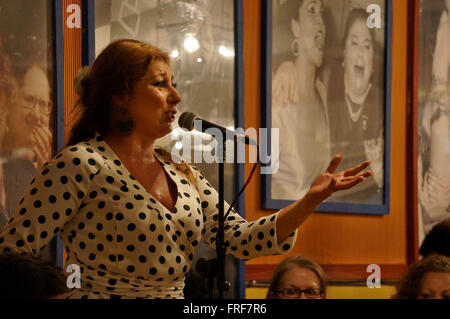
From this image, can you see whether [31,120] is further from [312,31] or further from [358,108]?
[358,108]

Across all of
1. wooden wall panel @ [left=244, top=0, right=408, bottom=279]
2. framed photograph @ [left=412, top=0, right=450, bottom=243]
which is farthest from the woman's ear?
framed photograph @ [left=412, top=0, right=450, bottom=243]

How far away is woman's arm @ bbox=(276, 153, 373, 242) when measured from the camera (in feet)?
6.64

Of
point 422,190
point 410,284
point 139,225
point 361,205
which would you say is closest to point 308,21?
point 361,205

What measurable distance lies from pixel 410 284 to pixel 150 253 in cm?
102

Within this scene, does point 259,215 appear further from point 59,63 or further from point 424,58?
point 424,58

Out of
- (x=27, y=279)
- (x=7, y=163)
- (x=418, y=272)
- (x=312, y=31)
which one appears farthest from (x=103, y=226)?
(x=312, y=31)

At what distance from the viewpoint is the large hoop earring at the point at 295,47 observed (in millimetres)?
3545

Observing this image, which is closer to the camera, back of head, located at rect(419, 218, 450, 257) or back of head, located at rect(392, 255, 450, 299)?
back of head, located at rect(392, 255, 450, 299)

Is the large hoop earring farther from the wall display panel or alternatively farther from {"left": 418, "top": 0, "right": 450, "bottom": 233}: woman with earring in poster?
{"left": 418, "top": 0, "right": 450, "bottom": 233}: woman with earring in poster

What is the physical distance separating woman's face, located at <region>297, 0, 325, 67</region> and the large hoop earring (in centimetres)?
2

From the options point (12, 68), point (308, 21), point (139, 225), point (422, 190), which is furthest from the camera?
point (422, 190)

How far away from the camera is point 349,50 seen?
3.86m

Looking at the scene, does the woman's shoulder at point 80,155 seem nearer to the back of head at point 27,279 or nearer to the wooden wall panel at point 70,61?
the back of head at point 27,279

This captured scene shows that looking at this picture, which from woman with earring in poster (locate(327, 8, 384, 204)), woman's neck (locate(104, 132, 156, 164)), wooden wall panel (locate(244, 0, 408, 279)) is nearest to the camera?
woman's neck (locate(104, 132, 156, 164))
